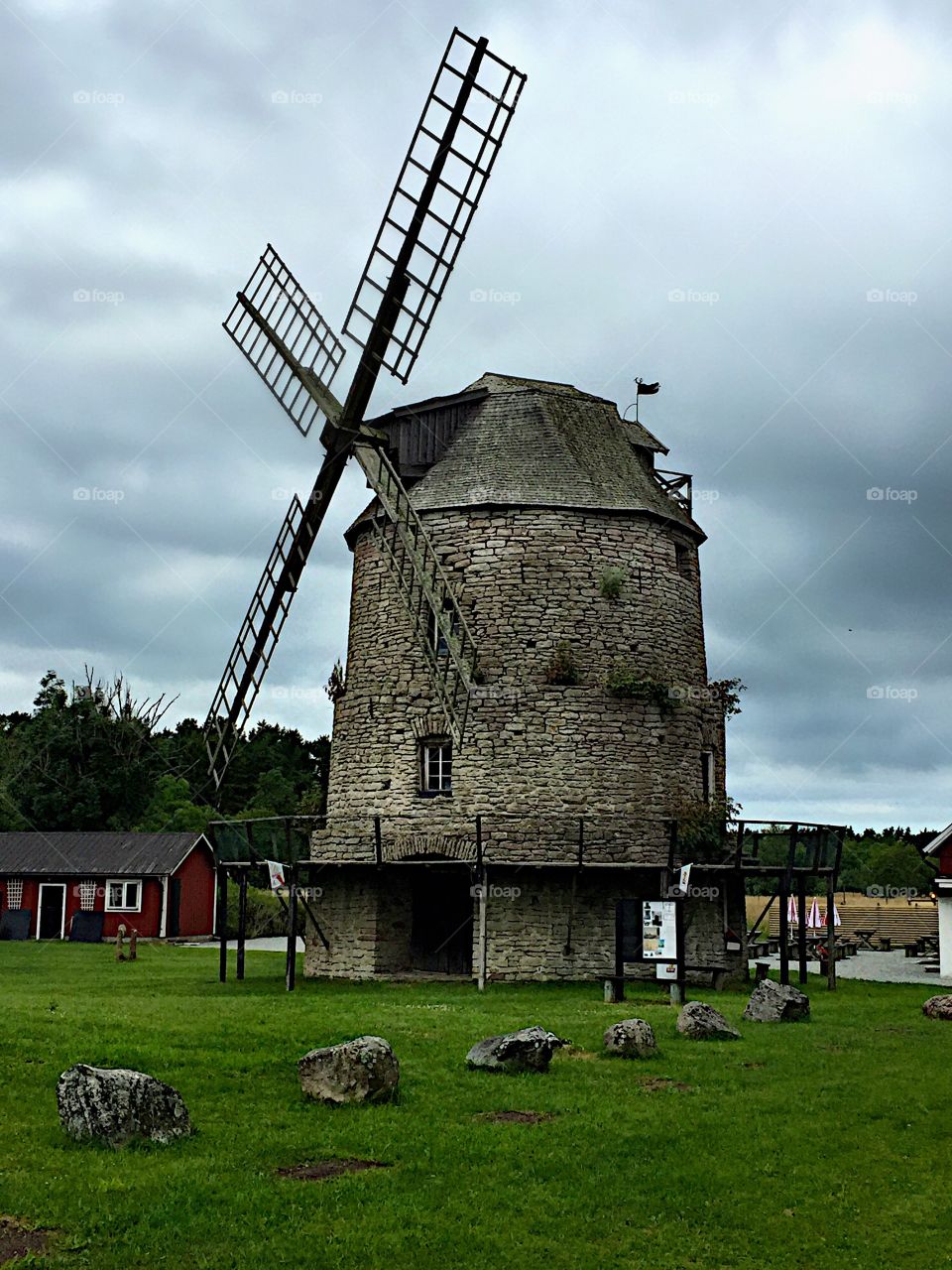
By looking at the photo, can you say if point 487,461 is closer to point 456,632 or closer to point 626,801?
point 456,632

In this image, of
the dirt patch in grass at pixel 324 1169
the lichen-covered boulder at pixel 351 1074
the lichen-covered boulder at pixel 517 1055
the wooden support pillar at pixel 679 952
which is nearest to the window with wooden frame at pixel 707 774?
the wooden support pillar at pixel 679 952

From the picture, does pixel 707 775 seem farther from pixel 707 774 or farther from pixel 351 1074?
pixel 351 1074

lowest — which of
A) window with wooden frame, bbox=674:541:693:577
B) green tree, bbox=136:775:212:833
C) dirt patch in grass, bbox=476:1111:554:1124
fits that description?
dirt patch in grass, bbox=476:1111:554:1124

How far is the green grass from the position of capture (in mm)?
8039

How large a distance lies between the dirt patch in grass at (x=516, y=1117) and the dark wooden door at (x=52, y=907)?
3255 cm

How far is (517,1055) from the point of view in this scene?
1310cm

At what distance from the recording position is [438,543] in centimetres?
2625

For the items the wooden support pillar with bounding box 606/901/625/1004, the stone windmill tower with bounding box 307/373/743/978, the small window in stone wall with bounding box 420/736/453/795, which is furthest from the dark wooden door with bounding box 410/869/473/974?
the wooden support pillar with bounding box 606/901/625/1004

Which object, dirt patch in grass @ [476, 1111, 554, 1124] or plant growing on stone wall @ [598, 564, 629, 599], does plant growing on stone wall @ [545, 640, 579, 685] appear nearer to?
plant growing on stone wall @ [598, 564, 629, 599]

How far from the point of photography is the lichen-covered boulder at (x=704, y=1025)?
51.1 feet

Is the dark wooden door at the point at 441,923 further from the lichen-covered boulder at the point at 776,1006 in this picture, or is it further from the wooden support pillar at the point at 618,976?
the lichen-covered boulder at the point at 776,1006

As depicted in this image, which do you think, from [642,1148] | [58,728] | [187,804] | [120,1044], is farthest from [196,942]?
[642,1148]

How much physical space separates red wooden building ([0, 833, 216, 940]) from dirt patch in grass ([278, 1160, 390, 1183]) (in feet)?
105

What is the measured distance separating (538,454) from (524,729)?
6.28 m
